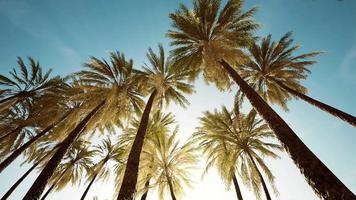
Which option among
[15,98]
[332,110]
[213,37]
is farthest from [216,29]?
[15,98]

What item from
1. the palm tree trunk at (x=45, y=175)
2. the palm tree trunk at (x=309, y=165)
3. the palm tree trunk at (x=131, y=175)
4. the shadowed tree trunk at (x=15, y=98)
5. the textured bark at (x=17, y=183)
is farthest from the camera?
the shadowed tree trunk at (x=15, y=98)

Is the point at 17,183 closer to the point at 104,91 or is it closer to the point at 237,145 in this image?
the point at 104,91

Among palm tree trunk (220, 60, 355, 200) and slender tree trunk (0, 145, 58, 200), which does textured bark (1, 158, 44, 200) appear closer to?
slender tree trunk (0, 145, 58, 200)

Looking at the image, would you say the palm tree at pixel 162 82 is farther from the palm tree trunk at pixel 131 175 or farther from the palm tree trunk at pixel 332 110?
the palm tree trunk at pixel 332 110

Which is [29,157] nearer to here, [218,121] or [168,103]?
[168,103]

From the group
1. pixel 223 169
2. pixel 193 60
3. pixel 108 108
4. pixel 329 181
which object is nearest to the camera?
pixel 329 181

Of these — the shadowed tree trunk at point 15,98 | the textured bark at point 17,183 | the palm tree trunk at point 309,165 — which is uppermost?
the shadowed tree trunk at point 15,98

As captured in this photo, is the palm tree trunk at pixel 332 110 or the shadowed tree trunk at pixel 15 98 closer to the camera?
the palm tree trunk at pixel 332 110

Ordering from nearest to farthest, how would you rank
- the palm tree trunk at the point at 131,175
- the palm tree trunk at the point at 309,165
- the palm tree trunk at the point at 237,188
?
1. the palm tree trunk at the point at 309,165
2. the palm tree trunk at the point at 131,175
3. the palm tree trunk at the point at 237,188

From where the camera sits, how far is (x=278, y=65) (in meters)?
15.4

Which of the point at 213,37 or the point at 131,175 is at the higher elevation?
the point at 213,37

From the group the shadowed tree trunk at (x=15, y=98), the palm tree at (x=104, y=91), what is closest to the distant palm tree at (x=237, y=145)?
the palm tree at (x=104, y=91)

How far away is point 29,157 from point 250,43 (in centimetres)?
1739

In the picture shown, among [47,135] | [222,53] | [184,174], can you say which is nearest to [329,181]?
[222,53]
